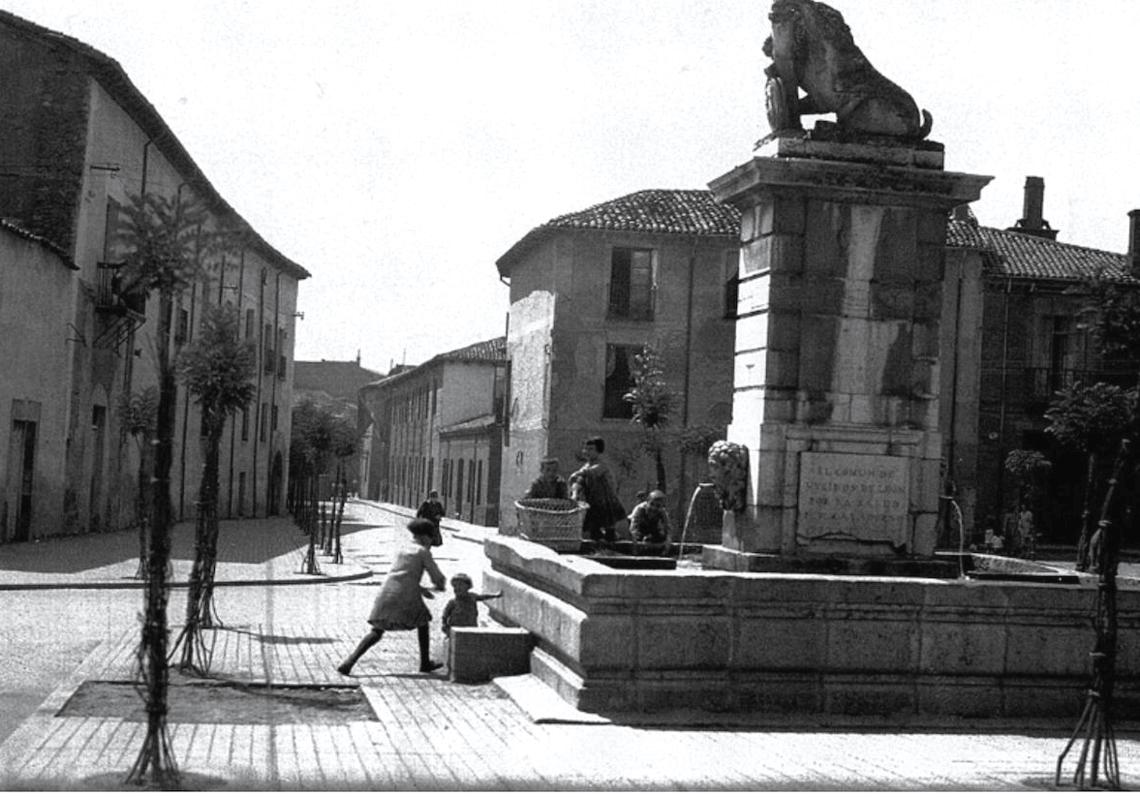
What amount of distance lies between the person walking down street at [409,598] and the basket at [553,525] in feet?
5.07

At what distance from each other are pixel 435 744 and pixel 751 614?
2.10 meters

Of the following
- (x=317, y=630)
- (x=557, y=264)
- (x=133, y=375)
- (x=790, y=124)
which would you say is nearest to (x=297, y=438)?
(x=557, y=264)

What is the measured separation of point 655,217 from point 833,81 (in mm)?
29828

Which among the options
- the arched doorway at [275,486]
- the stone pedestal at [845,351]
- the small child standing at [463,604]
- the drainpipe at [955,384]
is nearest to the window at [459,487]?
the arched doorway at [275,486]

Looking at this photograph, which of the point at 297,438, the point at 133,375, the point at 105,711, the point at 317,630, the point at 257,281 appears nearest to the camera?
the point at 105,711

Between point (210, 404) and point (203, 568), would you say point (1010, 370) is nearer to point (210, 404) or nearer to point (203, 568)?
point (210, 404)

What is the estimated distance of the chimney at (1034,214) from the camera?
49.0m

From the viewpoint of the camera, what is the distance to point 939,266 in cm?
1053

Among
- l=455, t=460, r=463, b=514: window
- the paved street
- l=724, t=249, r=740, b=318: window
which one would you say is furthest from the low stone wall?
l=455, t=460, r=463, b=514: window

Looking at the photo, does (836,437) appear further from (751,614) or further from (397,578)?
(397,578)

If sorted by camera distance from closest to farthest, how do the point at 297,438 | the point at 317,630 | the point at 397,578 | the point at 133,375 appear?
the point at 397,578, the point at 317,630, the point at 133,375, the point at 297,438

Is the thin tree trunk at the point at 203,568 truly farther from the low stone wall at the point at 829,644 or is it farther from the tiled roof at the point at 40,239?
the tiled roof at the point at 40,239

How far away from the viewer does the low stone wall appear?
342 inches

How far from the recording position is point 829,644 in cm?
893
